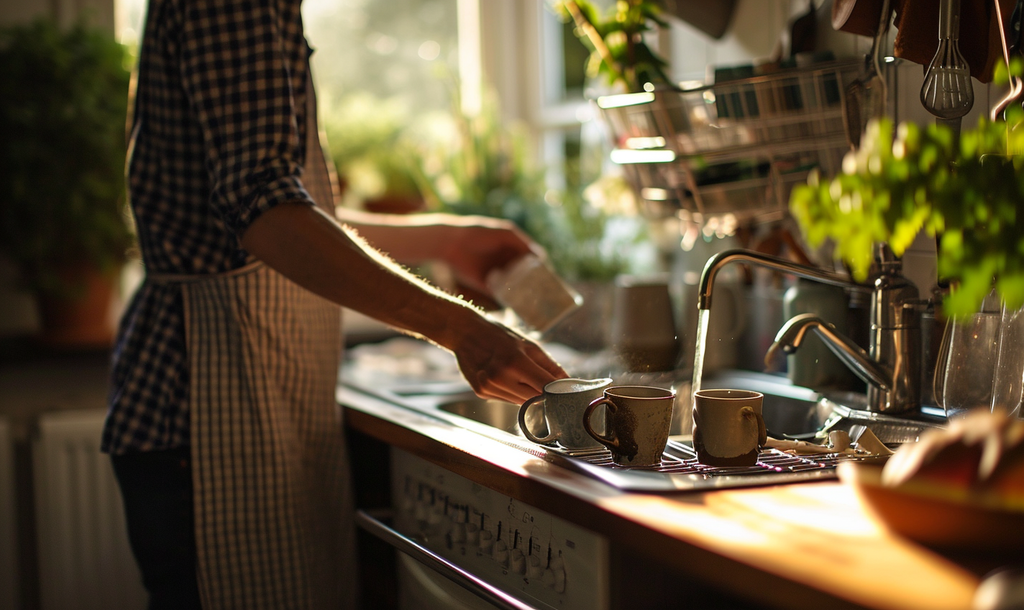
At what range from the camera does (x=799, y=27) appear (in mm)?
1317

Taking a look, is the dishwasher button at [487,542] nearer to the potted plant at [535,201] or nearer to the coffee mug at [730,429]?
the coffee mug at [730,429]

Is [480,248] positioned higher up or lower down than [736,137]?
lower down

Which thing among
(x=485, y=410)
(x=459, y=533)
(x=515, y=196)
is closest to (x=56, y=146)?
(x=515, y=196)

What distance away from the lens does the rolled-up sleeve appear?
39.9 inches

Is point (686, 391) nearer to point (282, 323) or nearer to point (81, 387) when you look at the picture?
point (282, 323)

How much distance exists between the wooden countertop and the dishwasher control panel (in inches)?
2.1

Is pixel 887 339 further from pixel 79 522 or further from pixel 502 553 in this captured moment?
pixel 79 522

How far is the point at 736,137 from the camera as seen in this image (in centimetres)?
130

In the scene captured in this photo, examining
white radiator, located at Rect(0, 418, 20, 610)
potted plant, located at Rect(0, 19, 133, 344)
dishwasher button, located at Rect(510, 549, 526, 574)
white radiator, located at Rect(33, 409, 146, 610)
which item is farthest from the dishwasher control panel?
potted plant, located at Rect(0, 19, 133, 344)

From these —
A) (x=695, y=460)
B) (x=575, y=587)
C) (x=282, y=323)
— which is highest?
(x=282, y=323)

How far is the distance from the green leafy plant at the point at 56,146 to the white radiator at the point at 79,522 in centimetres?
49

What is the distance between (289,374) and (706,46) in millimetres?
1002

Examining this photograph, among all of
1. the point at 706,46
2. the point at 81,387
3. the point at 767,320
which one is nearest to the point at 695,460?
the point at 767,320

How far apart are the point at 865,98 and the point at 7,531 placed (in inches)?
63.3
